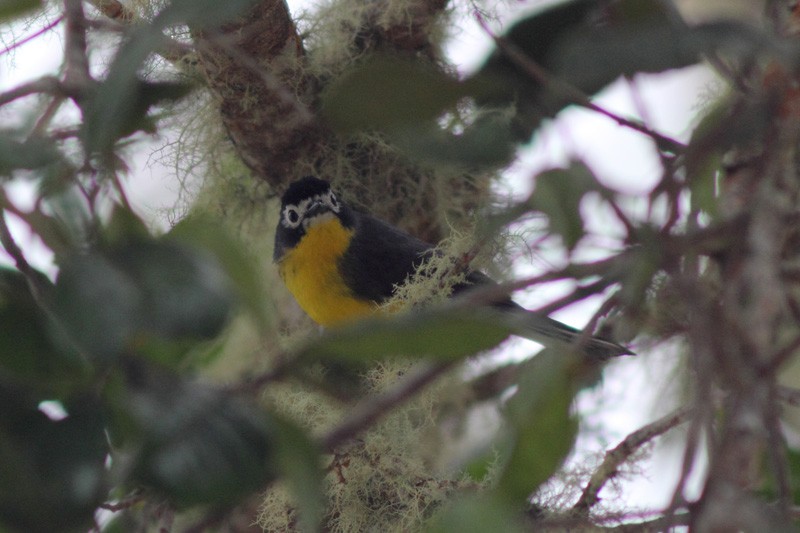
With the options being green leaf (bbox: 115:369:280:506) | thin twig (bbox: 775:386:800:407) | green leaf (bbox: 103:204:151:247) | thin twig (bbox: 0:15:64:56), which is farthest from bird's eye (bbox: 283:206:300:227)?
green leaf (bbox: 115:369:280:506)

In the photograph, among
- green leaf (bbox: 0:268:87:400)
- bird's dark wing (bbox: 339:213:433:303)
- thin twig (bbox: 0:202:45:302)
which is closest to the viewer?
green leaf (bbox: 0:268:87:400)

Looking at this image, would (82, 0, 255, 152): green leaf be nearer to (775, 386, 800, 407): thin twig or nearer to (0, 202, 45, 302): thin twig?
(0, 202, 45, 302): thin twig

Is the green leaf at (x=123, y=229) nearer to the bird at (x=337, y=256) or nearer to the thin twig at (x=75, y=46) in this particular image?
the thin twig at (x=75, y=46)

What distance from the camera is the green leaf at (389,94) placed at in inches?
31.9

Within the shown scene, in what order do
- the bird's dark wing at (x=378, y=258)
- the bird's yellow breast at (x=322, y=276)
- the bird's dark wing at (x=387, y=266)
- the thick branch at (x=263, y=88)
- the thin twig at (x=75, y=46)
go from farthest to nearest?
the bird's yellow breast at (x=322, y=276) < the bird's dark wing at (x=378, y=258) < the bird's dark wing at (x=387, y=266) < the thick branch at (x=263, y=88) < the thin twig at (x=75, y=46)

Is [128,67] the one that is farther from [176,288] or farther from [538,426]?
Answer: [538,426]

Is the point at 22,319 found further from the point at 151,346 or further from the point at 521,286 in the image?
the point at 521,286

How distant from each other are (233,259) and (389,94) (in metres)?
0.21

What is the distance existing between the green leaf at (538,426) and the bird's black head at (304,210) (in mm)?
1575

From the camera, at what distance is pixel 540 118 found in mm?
962

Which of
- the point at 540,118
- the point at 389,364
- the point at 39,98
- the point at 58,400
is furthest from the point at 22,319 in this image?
the point at 39,98

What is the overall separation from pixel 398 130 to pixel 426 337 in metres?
0.22

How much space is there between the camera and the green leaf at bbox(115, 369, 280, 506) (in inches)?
26.6

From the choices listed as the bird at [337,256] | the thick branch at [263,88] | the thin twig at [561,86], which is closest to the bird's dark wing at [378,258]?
the bird at [337,256]
